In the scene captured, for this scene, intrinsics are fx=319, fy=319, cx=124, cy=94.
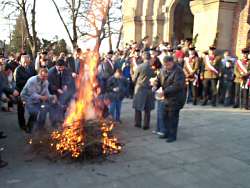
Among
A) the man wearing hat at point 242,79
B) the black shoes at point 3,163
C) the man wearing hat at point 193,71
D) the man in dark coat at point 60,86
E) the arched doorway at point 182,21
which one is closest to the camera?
the black shoes at point 3,163

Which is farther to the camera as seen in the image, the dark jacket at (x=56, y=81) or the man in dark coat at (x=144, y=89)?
the dark jacket at (x=56, y=81)

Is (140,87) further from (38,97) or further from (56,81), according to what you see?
(38,97)

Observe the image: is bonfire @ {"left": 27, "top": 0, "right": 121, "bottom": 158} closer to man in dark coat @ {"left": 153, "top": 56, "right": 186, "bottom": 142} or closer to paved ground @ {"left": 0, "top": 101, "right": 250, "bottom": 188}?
paved ground @ {"left": 0, "top": 101, "right": 250, "bottom": 188}

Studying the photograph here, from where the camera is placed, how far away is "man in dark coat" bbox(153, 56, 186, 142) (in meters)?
7.08

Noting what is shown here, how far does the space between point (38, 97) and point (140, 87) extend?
2563mm

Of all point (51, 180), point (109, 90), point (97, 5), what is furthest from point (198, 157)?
point (97, 5)

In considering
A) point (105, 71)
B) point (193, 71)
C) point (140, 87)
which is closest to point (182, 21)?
point (193, 71)

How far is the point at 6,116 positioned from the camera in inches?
395

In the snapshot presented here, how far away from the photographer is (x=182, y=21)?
2098 centimetres

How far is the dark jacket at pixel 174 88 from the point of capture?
7.06 meters

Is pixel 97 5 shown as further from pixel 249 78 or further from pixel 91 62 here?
pixel 249 78

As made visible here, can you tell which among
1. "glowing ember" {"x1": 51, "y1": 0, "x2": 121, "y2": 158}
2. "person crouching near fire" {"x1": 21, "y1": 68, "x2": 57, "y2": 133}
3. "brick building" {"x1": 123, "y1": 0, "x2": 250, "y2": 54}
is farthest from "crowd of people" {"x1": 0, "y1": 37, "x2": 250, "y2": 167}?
"brick building" {"x1": 123, "y1": 0, "x2": 250, "y2": 54}

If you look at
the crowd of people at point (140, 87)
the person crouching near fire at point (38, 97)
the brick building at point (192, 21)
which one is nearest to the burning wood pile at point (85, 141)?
the crowd of people at point (140, 87)

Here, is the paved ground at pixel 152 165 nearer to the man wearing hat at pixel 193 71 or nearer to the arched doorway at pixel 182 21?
the man wearing hat at pixel 193 71
